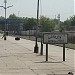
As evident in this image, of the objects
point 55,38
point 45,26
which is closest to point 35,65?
point 55,38

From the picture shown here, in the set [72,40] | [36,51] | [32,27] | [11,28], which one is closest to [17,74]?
[36,51]

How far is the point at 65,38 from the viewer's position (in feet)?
59.6

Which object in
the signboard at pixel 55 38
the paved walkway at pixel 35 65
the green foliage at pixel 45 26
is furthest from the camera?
the green foliage at pixel 45 26

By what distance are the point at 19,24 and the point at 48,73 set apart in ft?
430

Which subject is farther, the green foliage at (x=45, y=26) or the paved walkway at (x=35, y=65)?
the green foliage at (x=45, y=26)

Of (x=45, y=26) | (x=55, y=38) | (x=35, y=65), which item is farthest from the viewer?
(x=45, y=26)

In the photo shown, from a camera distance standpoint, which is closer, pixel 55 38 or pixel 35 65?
pixel 35 65

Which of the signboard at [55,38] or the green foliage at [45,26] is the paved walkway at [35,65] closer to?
the signboard at [55,38]

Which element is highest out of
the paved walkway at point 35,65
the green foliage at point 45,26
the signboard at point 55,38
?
the green foliage at point 45,26

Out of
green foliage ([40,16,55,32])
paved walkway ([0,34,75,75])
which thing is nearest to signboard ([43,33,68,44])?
paved walkway ([0,34,75,75])

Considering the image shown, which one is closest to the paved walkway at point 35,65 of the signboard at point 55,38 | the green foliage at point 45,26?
the signboard at point 55,38

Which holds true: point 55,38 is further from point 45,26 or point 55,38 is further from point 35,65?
point 45,26

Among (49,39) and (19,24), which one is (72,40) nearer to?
(49,39)

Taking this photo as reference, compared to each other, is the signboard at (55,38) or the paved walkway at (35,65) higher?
the signboard at (55,38)
